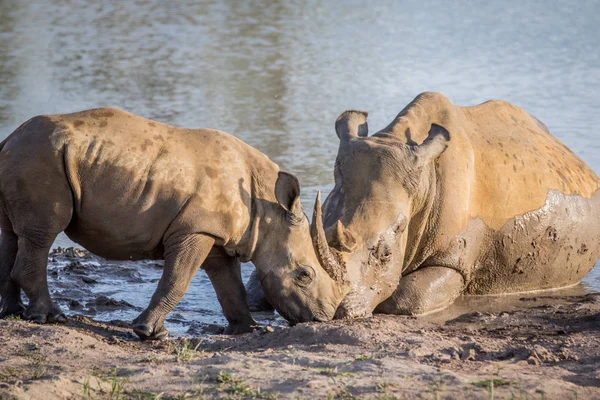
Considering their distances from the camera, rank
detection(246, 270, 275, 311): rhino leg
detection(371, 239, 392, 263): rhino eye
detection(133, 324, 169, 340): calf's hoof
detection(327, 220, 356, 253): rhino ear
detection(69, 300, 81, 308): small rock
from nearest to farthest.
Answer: detection(133, 324, 169, 340): calf's hoof
detection(327, 220, 356, 253): rhino ear
detection(371, 239, 392, 263): rhino eye
detection(69, 300, 81, 308): small rock
detection(246, 270, 275, 311): rhino leg

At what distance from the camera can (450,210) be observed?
31.6 ft

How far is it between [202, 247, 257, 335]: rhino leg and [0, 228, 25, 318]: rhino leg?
4.78 feet

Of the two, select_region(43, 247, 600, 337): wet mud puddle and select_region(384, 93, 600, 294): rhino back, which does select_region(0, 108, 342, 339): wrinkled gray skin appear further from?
select_region(384, 93, 600, 294): rhino back

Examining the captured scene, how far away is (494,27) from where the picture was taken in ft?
91.9

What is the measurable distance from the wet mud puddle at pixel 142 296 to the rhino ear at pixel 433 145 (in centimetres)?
137

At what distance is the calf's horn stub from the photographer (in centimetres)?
823

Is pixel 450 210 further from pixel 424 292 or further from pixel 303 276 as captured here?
pixel 303 276

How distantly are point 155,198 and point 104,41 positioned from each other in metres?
17.3

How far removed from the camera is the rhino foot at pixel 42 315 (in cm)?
784

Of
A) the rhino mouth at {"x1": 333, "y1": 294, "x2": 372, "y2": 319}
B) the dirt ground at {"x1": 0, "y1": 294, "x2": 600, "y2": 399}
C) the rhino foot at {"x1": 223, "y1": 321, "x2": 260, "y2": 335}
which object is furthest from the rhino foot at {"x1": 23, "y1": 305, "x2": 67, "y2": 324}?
the rhino mouth at {"x1": 333, "y1": 294, "x2": 372, "y2": 319}

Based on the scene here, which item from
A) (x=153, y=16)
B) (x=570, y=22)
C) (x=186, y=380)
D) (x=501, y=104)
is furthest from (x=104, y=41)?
(x=186, y=380)

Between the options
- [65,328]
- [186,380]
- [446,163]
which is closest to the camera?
[186,380]

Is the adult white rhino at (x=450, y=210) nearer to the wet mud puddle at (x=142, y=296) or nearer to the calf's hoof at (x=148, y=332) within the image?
the wet mud puddle at (x=142, y=296)

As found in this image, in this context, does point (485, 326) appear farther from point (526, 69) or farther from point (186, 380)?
point (526, 69)
